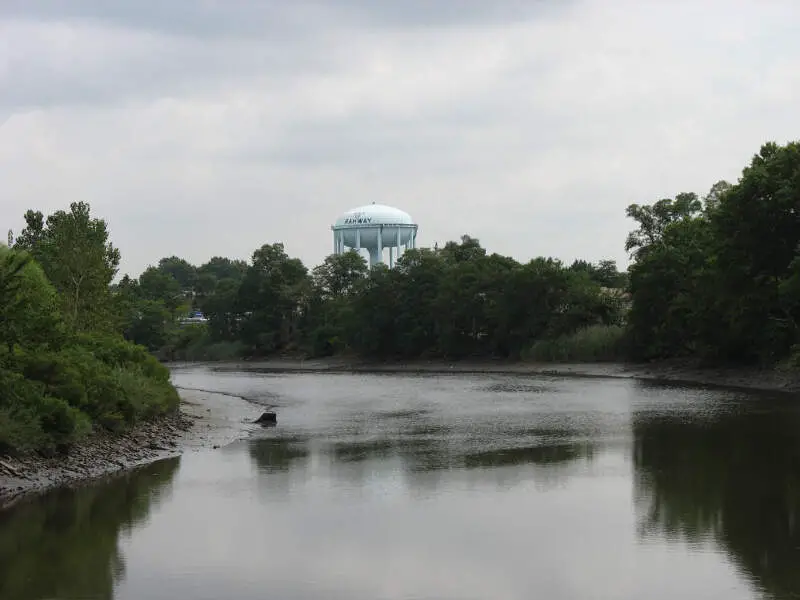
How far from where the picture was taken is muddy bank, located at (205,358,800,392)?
63562 millimetres

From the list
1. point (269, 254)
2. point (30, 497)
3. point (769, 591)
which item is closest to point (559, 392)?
point (30, 497)

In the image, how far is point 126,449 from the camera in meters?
32.2

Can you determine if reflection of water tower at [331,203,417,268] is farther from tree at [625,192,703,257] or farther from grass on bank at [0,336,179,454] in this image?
grass on bank at [0,336,179,454]

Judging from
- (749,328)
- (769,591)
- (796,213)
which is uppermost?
(796,213)

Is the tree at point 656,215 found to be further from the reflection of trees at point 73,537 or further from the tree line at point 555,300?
the reflection of trees at point 73,537

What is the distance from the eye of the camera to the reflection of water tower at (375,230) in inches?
5861

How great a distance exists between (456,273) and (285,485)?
77.7 metres

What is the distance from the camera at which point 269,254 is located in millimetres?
129500

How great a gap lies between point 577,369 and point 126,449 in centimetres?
5788

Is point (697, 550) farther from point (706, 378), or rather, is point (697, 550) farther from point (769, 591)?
point (706, 378)

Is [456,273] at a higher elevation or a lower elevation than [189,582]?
higher

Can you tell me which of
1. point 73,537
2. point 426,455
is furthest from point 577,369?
point 73,537

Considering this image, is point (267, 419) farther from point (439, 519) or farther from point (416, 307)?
point (416, 307)

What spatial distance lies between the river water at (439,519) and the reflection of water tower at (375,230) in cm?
10801
